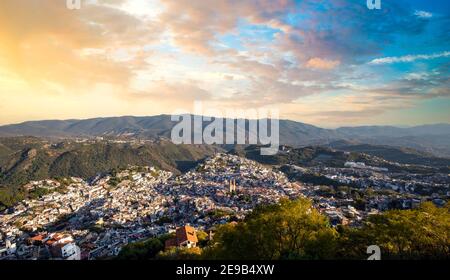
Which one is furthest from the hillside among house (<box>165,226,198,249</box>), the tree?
the tree

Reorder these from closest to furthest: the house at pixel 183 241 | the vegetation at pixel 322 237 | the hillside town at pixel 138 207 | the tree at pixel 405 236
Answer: the tree at pixel 405 236
the vegetation at pixel 322 237
the house at pixel 183 241
the hillside town at pixel 138 207

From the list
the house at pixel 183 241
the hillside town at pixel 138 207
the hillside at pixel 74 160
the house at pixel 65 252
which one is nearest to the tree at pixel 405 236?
the house at pixel 183 241

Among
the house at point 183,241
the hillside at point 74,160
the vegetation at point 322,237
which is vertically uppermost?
the vegetation at point 322,237

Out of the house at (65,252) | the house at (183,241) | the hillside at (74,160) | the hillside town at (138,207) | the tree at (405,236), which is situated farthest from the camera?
the hillside at (74,160)

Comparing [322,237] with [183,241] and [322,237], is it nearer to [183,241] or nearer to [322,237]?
[322,237]

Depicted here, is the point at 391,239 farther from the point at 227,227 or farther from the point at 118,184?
the point at 118,184

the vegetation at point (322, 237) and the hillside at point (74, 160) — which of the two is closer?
the vegetation at point (322, 237)

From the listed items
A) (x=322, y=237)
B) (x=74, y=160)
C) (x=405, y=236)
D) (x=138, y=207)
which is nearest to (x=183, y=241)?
(x=322, y=237)

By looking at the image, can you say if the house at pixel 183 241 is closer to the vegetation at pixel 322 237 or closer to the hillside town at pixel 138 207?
the hillside town at pixel 138 207
